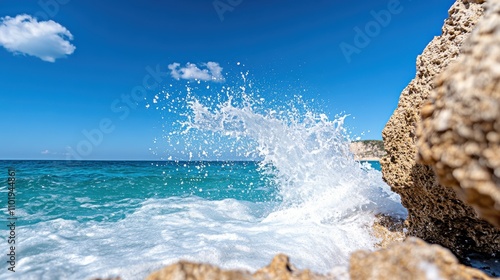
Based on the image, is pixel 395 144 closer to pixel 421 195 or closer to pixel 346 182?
pixel 421 195

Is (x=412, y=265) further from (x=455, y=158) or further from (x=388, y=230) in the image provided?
(x=388, y=230)

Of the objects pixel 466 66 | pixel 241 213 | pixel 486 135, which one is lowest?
pixel 241 213

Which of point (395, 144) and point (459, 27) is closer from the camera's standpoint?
point (459, 27)

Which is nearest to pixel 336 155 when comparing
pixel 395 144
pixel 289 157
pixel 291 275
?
pixel 289 157

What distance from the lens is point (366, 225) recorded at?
502 cm

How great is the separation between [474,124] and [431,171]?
7.38ft

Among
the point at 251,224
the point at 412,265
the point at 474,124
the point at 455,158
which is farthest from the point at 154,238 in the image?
the point at 474,124

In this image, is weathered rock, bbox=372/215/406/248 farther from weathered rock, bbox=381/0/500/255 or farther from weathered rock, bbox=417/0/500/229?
weathered rock, bbox=417/0/500/229

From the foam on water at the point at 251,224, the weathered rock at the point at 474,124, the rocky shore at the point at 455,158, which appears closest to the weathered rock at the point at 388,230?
the foam on water at the point at 251,224

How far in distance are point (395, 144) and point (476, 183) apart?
282 cm

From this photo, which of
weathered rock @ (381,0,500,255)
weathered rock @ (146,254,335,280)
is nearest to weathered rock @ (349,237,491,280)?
weathered rock @ (146,254,335,280)

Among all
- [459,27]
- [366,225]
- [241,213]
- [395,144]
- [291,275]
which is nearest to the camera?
[291,275]

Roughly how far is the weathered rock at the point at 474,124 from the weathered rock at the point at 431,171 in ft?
6.34

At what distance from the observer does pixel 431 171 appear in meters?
3.26
